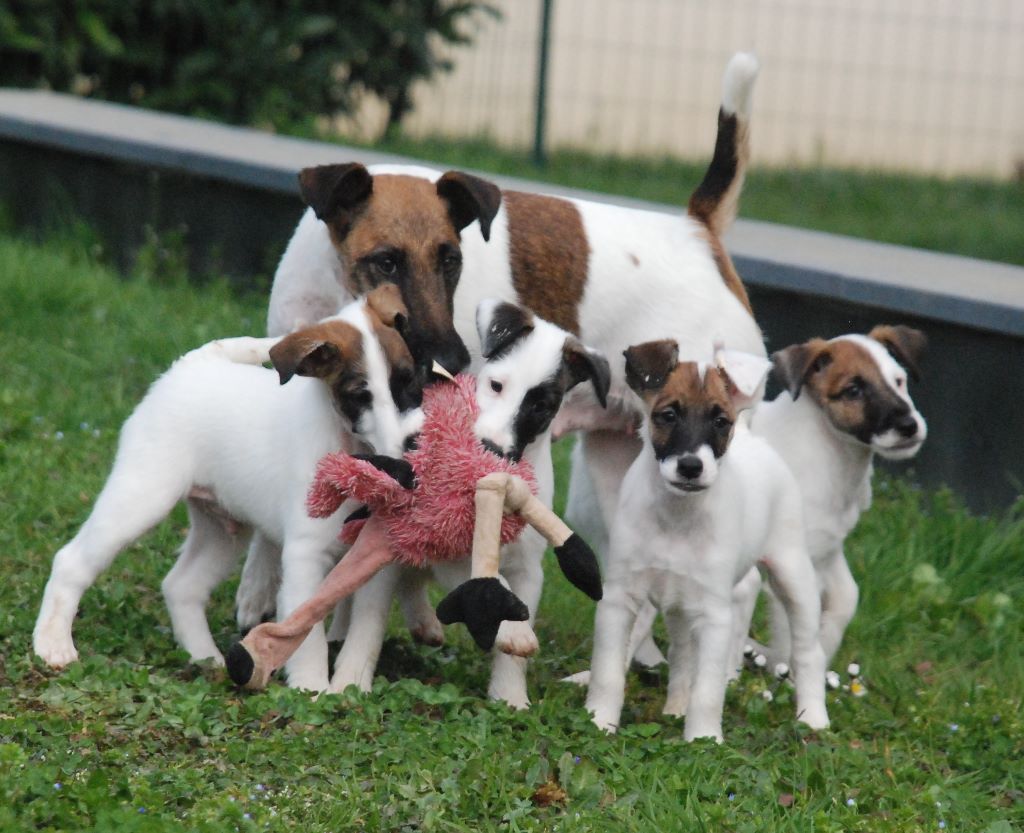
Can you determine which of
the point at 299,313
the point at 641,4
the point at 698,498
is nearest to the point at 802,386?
the point at 698,498

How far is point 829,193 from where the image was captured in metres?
14.5

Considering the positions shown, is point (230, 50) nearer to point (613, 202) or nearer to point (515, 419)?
point (613, 202)

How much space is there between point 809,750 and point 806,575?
0.62m

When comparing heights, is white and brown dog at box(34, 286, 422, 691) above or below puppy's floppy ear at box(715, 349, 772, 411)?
below

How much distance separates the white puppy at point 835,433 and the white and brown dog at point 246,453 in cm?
145

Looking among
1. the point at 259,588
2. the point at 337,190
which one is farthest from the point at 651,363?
the point at 259,588

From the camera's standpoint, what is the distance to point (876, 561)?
21.6 ft

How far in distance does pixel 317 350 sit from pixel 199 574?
106cm

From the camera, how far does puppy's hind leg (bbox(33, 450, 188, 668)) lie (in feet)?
16.4

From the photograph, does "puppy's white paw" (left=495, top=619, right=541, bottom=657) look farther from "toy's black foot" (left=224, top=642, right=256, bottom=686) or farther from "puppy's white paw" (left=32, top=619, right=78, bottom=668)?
"puppy's white paw" (left=32, top=619, right=78, bottom=668)

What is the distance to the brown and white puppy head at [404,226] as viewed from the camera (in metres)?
→ 5.22

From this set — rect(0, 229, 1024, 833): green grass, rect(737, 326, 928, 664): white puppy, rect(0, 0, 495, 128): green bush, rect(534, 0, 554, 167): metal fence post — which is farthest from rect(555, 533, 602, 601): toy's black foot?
rect(534, 0, 554, 167): metal fence post

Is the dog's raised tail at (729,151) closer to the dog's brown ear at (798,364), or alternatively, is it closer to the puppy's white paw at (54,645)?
the dog's brown ear at (798,364)

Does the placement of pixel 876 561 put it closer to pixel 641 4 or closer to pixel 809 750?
pixel 809 750
